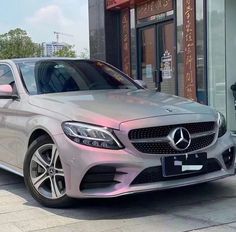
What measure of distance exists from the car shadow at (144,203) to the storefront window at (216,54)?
434 centimetres

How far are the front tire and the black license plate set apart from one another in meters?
0.98

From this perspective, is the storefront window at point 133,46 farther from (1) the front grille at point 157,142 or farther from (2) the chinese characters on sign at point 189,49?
(1) the front grille at point 157,142

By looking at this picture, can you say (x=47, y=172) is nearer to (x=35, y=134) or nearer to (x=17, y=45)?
(x=35, y=134)

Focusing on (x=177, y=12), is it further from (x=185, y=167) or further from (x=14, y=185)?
(x=185, y=167)

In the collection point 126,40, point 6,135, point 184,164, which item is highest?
point 126,40

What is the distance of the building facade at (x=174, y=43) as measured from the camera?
9789mm

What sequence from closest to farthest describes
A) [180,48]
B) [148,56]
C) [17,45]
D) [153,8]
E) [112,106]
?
[112,106] < [180,48] < [153,8] < [148,56] < [17,45]

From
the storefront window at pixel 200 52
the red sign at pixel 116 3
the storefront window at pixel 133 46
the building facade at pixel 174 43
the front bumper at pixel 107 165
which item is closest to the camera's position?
the front bumper at pixel 107 165

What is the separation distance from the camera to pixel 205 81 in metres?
10.2

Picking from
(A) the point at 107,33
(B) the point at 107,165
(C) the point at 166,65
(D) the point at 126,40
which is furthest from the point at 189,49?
(B) the point at 107,165

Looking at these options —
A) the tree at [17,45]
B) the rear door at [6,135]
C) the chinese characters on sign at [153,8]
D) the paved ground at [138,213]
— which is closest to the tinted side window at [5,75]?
the rear door at [6,135]

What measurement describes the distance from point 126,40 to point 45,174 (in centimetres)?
868

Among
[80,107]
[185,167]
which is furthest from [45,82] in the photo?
Result: [185,167]

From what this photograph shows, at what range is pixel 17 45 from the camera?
3681 cm
